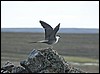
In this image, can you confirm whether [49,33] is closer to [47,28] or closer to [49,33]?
[49,33]

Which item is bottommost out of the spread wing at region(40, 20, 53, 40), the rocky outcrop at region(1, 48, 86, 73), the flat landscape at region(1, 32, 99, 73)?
the flat landscape at region(1, 32, 99, 73)

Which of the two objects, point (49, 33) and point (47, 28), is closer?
point (47, 28)

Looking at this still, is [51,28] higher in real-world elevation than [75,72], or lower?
higher

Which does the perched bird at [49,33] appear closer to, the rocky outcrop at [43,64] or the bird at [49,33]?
the bird at [49,33]

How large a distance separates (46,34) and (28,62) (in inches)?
65.2

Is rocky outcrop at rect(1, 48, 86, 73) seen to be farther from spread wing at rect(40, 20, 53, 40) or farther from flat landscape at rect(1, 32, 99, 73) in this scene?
flat landscape at rect(1, 32, 99, 73)

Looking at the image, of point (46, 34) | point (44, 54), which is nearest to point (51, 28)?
point (46, 34)

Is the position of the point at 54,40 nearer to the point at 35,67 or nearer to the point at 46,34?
the point at 46,34

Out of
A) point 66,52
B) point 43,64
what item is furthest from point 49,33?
point 66,52

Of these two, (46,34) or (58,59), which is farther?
(46,34)

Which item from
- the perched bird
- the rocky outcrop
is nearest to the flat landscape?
the perched bird

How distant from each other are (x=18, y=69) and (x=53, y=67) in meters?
0.95

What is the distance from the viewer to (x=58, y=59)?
11219 mm

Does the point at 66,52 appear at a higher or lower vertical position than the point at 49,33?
lower
